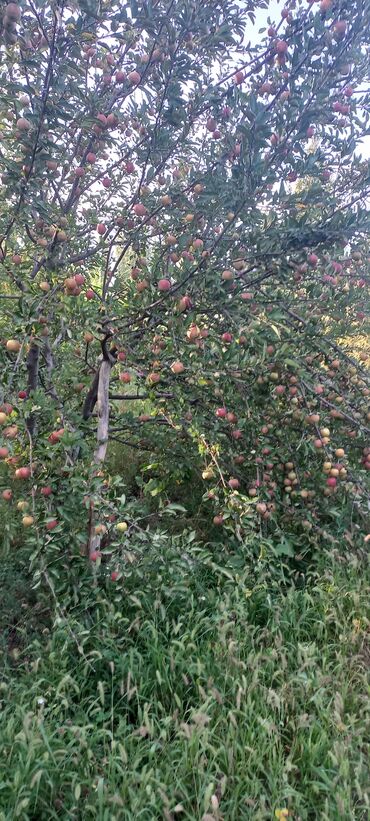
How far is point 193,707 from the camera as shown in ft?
6.43

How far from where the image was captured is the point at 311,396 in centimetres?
282

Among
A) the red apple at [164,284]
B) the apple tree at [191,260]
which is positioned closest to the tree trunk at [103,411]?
the apple tree at [191,260]

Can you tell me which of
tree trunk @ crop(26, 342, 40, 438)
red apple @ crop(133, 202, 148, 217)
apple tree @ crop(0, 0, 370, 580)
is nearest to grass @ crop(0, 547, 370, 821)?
apple tree @ crop(0, 0, 370, 580)

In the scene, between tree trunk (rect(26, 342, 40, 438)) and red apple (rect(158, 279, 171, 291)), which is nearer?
red apple (rect(158, 279, 171, 291))

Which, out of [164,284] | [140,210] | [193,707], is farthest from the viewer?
[140,210]

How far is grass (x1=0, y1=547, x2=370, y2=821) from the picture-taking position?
5.34ft

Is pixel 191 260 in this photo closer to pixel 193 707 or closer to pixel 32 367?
pixel 32 367

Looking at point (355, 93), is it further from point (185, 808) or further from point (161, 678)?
point (185, 808)

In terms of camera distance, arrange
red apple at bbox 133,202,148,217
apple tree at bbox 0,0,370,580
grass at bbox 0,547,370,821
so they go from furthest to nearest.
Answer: red apple at bbox 133,202,148,217, apple tree at bbox 0,0,370,580, grass at bbox 0,547,370,821

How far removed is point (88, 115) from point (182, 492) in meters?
2.44

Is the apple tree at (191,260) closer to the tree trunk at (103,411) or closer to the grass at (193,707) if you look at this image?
the tree trunk at (103,411)

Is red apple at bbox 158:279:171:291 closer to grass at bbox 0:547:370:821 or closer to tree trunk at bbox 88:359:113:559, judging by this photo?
tree trunk at bbox 88:359:113:559

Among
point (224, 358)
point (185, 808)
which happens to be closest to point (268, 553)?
point (224, 358)

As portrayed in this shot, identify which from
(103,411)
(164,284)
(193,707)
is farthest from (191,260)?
(193,707)
